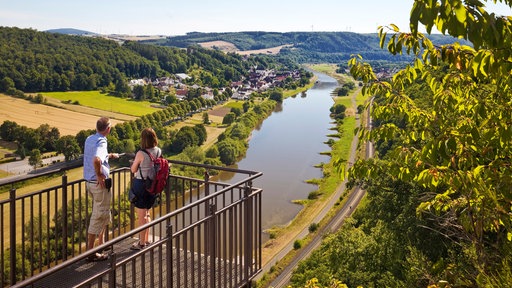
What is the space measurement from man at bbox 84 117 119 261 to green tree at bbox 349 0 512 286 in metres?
2.51

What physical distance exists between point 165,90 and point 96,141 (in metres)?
86.6

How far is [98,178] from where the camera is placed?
4547 mm

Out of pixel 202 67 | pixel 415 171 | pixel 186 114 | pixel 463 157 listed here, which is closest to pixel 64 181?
pixel 415 171

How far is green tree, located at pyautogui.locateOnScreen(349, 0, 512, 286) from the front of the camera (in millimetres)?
2531

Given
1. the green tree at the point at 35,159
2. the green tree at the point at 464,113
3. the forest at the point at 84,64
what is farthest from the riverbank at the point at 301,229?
the forest at the point at 84,64

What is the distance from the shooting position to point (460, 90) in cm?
450

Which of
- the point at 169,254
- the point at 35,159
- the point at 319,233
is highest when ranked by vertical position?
the point at 169,254

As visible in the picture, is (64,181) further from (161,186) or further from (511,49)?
(511,49)

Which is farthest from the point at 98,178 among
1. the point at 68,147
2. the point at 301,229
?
the point at 68,147

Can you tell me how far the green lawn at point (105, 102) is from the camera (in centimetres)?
6381

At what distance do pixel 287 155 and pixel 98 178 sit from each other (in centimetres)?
4141

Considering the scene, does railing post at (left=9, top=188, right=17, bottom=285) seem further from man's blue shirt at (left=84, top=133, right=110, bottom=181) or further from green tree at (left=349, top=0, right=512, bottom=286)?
green tree at (left=349, top=0, right=512, bottom=286)

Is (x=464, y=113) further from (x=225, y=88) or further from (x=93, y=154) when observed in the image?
(x=225, y=88)

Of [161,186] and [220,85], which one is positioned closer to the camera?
[161,186]
